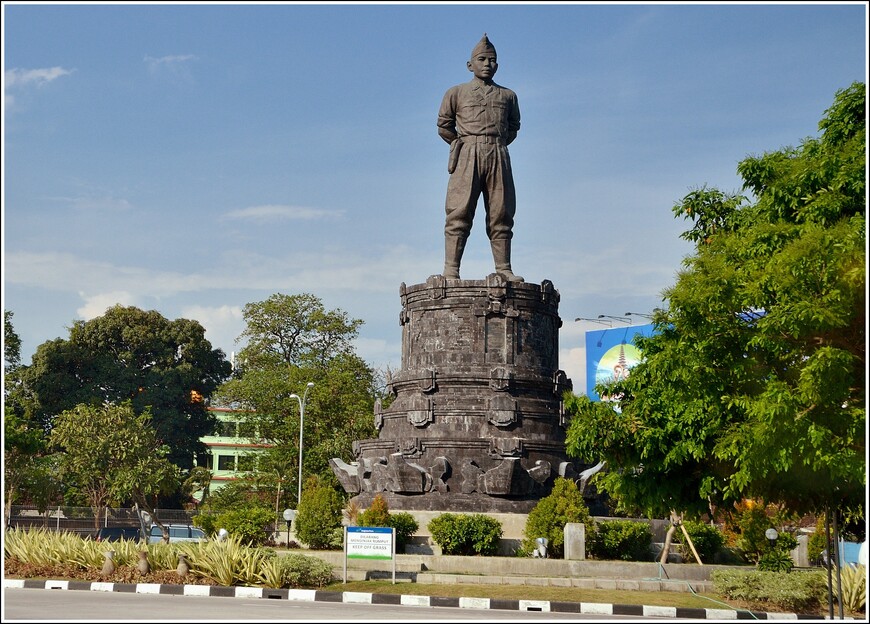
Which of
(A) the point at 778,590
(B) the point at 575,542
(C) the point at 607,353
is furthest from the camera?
(C) the point at 607,353

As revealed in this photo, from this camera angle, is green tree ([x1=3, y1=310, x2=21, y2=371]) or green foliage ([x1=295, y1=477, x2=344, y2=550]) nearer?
green foliage ([x1=295, y1=477, x2=344, y2=550])

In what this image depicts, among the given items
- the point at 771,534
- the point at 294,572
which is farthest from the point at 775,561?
the point at 294,572

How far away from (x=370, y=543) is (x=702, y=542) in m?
10.6

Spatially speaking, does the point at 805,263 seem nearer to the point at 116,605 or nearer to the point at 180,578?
the point at 116,605

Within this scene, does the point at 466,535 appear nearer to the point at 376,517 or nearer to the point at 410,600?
the point at 376,517

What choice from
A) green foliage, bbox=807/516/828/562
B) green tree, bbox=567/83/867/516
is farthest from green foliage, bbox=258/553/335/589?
green foliage, bbox=807/516/828/562

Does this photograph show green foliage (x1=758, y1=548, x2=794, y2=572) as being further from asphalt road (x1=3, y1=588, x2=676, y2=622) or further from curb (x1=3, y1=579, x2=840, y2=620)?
asphalt road (x1=3, y1=588, x2=676, y2=622)

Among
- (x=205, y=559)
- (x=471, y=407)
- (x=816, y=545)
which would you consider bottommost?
(x=816, y=545)

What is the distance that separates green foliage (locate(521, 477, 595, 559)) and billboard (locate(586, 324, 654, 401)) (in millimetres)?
39996

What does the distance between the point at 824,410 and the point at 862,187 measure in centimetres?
315

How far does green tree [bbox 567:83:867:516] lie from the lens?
13.4m

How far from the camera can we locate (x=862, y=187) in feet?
47.4

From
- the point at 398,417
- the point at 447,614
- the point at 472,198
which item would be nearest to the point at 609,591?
the point at 447,614

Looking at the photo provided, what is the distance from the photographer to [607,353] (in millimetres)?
67375
